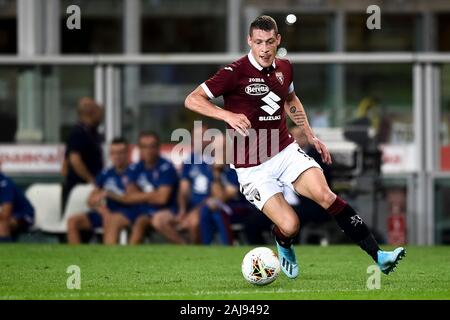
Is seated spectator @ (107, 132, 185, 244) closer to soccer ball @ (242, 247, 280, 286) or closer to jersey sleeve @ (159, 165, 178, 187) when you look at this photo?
jersey sleeve @ (159, 165, 178, 187)

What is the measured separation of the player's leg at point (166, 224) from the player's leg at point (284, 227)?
5349 millimetres

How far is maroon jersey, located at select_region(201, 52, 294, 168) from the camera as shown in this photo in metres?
10.5

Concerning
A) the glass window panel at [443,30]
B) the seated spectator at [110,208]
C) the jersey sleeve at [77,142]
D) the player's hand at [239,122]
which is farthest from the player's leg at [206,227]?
the player's hand at [239,122]

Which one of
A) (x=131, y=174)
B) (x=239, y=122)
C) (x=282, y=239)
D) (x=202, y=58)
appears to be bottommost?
(x=282, y=239)

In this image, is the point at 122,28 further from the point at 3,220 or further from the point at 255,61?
the point at 255,61

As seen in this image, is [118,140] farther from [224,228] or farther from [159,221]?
[224,228]

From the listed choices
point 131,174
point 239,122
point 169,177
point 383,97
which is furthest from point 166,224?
point 239,122

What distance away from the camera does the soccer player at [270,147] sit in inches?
406

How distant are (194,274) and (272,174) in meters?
1.26

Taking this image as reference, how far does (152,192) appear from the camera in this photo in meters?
16.0

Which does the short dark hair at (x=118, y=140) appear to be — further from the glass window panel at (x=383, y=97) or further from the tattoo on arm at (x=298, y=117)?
the tattoo on arm at (x=298, y=117)

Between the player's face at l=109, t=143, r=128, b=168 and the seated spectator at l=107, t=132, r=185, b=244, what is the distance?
16cm

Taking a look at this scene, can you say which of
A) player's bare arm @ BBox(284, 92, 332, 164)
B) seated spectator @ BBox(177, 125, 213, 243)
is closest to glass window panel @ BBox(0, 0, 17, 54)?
seated spectator @ BBox(177, 125, 213, 243)

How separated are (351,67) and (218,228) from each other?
3.10m
